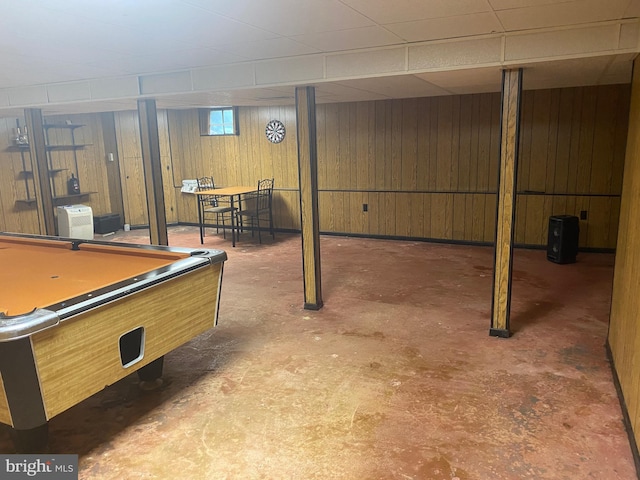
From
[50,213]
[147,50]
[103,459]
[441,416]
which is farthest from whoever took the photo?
[50,213]

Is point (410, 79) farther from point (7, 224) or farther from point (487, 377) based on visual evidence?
point (7, 224)

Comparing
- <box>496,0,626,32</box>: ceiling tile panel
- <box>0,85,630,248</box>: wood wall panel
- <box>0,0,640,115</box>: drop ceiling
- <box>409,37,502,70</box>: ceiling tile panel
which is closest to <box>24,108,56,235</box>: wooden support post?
<box>0,0,640,115</box>: drop ceiling

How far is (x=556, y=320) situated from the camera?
4.20 meters

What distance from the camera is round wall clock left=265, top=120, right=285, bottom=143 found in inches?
326

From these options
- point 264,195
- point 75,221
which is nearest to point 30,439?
point 75,221

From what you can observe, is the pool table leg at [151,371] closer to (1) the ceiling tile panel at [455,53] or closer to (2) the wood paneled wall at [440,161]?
(1) the ceiling tile panel at [455,53]

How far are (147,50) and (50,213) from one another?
343 centimetres

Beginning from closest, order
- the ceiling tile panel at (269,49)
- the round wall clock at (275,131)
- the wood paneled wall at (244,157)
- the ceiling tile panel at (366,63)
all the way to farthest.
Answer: the ceiling tile panel at (269,49) → the ceiling tile panel at (366,63) → the round wall clock at (275,131) → the wood paneled wall at (244,157)

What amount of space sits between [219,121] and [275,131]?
47.8 inches

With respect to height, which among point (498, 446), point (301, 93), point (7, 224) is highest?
point (301, 93)

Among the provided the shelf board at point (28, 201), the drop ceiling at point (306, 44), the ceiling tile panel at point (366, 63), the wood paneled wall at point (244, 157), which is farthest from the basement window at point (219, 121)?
the ceiling tile panel at point (366, 63)

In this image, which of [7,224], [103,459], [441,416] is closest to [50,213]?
[7,224]

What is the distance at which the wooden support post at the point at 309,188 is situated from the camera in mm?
4293

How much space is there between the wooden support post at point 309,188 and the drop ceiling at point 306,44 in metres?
0.24
